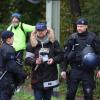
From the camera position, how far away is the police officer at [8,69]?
29.4ft

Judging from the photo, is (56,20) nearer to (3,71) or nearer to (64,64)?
(64,64)

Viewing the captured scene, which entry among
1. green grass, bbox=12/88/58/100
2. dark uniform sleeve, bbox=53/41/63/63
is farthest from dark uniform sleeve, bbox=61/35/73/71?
green grass, bbox=12/88/58/100

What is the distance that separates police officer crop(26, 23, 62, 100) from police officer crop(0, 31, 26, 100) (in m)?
Result: 0.39

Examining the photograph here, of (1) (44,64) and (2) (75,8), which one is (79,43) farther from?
(2) (75,8)

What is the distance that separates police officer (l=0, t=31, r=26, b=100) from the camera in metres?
8.96

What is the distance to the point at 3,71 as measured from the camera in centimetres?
909

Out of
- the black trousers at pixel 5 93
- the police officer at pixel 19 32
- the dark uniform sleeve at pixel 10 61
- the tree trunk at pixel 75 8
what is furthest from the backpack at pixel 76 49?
the tree trunk at pixel 75 8

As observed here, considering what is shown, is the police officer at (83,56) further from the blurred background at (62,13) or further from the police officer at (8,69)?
the blurred background at (62,13)

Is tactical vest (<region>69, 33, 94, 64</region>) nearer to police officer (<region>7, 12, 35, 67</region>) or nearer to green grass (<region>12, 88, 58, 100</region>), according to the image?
green grass (<region>12, 88, 58, 100</region>)

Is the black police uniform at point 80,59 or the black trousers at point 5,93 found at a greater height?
the black police uniform at point 80,59

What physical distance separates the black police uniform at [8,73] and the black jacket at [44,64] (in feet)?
1.24

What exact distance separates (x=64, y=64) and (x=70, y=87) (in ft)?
1.58

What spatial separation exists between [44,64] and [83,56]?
782mm

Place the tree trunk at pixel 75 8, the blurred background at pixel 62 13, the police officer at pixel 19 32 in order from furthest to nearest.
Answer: the tree trunk at pixel 75 8, the police officer at pixel 19 32, the blurred background at pixel 62 13
